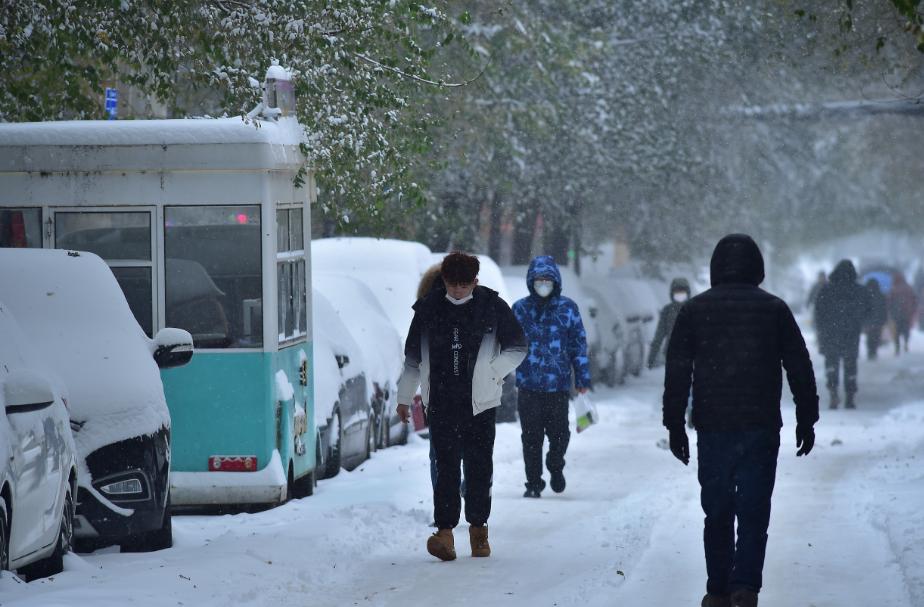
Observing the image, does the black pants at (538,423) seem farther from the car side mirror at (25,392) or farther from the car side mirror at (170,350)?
the car side mirror at (25,392)

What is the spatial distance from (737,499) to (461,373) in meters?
2.43

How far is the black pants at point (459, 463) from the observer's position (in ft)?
32.4

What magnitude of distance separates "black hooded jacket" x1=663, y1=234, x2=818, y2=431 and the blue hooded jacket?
16.0 feet

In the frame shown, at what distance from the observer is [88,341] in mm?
9844

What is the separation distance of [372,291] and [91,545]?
29.2 feet

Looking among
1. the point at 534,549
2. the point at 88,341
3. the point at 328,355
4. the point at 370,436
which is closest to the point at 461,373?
the point at 534,549

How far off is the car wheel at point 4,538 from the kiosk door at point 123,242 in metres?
4.27

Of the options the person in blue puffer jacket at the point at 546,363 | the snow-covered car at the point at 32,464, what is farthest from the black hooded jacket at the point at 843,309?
the snow-covered car at the point at 32,464

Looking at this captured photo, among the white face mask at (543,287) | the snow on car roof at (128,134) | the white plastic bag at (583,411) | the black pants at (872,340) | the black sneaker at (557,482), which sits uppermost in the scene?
the snow on car roof at (128,134)

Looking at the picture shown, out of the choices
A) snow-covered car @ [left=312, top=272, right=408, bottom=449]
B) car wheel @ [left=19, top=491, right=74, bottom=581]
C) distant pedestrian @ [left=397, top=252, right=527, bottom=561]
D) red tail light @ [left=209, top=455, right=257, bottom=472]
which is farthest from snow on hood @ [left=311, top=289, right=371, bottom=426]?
car wheel @ [left=19, top=491, right=74, bottom=581]

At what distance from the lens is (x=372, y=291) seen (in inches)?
734

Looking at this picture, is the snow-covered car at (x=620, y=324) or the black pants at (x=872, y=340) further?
the black pants at (x=872, y=340)

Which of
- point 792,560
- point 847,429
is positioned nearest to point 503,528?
point 792,560

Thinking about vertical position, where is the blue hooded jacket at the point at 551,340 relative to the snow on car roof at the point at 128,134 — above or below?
below
